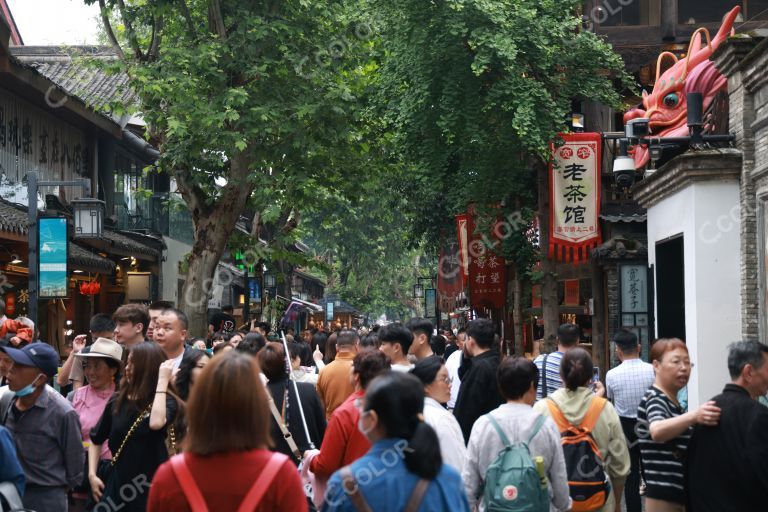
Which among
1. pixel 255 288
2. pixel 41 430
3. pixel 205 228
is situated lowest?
pixel 41 430

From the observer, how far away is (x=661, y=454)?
677cm

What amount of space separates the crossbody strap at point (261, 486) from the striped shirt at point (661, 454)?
11.2ft

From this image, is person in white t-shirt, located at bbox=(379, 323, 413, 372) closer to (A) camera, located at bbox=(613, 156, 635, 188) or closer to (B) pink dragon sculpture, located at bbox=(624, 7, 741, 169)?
(A) camera, located at bbox=(613, 156, 635, 188)

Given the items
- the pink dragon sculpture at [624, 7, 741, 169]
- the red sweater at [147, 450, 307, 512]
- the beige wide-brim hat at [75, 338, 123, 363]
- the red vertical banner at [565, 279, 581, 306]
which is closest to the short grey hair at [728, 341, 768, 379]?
the red sweater at [147, 450, 307, 512]

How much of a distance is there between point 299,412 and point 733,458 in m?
3.24

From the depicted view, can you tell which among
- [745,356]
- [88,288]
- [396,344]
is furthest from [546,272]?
[745,356]

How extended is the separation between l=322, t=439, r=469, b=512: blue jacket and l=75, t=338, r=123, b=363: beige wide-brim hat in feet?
13.3

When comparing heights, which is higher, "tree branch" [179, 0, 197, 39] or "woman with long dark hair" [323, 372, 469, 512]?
"tree branch" [179, 0, 197, 39]

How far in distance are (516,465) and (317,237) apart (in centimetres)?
4004

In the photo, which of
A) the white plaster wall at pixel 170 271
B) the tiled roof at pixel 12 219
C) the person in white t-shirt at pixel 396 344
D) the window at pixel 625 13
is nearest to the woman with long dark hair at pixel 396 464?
the person in white t-shirt at pixel 396 344

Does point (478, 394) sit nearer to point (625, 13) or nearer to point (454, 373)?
point (454, 373)

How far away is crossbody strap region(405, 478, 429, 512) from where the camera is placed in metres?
4.17

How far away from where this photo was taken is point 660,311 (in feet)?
50.1

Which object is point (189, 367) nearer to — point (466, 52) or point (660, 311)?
point (660, 311)
